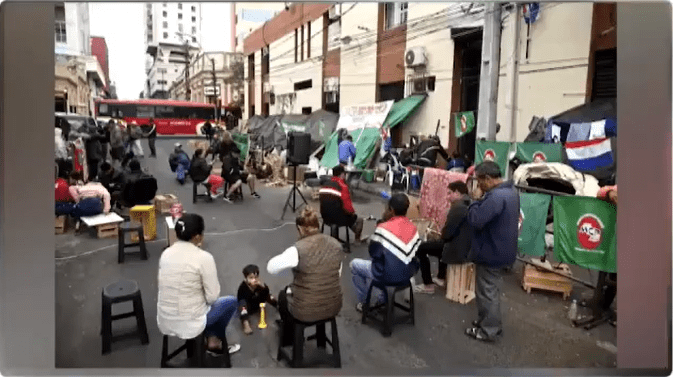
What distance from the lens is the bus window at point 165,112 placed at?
28.3 meters

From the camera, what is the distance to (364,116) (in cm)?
1440

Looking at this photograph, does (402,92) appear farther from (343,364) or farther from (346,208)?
(343,364)

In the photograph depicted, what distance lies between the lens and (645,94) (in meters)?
3.76

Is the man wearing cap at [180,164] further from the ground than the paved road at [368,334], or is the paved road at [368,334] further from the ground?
the man wearing cap at [180,164]

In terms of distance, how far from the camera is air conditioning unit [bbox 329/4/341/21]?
17.8m

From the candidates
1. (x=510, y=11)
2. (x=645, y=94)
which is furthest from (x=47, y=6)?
(x=510, y=11)

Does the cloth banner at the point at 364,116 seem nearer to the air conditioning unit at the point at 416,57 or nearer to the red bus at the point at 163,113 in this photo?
the air conditioning unit at the point at 416,57

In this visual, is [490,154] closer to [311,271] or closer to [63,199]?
[311,271]

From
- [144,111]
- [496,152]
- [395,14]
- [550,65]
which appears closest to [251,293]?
[496,152]

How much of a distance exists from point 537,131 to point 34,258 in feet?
28.9

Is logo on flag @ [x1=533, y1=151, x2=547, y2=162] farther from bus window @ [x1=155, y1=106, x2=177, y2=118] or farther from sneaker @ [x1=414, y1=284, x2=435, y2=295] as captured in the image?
bus window @ [x1=155, y1=106, x2=177, y2=118]

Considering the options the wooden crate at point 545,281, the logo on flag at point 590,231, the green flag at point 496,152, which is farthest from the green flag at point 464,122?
the logo on flag at point 590,231

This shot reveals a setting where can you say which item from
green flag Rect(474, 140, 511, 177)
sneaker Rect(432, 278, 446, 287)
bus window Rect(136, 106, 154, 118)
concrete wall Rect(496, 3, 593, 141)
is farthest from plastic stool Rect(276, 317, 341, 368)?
bus window Rect(136, 106, 154, 118)

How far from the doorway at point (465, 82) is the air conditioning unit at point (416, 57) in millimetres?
1054
